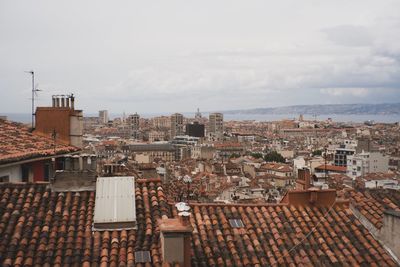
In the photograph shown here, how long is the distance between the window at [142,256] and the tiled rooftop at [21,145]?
479cm

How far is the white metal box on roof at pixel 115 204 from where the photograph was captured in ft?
25.7

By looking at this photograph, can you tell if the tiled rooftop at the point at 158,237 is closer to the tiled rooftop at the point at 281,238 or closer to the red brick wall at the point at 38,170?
the tiled rooftop at the point at 281,238

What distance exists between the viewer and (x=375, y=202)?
10148mm

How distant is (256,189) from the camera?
48.5 m

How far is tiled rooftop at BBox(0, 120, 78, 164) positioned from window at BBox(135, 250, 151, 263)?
15.7 feet

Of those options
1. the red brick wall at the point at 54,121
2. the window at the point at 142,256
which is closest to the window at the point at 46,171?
the red brick wall at the point at 54,121

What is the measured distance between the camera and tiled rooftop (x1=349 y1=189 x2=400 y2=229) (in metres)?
9.41

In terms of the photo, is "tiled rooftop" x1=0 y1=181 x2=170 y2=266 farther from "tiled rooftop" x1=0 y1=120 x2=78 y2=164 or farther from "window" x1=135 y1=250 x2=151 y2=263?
"tiled rooftop" x1=0 y1=120 x2=78 y2=164

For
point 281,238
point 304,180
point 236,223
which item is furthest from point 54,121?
point 281,238

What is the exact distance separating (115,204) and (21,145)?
5.11m

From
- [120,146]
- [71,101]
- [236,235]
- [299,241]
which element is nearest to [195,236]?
[236,235]

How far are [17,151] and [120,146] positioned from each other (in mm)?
118979

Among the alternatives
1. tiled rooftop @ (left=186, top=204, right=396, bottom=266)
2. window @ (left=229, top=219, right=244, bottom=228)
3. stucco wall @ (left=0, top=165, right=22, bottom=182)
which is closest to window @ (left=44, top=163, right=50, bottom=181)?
stucco wall @ (left=0, top=165, right=22, bottom=182)

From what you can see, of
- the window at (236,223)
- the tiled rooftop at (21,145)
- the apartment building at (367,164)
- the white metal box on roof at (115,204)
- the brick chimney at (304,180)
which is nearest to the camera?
the white metal box on roof at (115,204)
